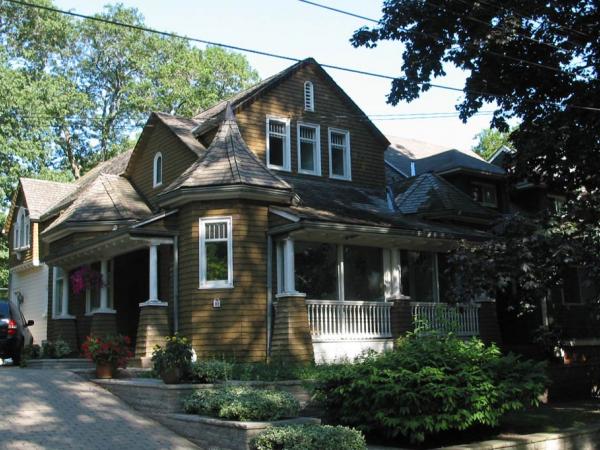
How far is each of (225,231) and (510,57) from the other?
7822mm

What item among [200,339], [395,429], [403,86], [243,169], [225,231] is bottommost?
[395,429]

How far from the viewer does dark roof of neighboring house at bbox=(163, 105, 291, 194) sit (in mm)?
15922

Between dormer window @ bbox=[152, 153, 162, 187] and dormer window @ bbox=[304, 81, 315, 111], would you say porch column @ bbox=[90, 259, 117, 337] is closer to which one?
dormer window @ bbox=[152, 153, 162, 187]

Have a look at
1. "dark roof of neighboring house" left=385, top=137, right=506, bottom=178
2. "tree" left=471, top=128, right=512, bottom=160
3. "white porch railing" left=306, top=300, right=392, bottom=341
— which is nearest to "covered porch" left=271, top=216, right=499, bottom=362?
"white porch railing" left=306, top=300, right=392, bottom=341

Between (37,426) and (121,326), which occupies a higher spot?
(121,326)

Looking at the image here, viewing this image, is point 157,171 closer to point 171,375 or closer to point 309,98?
point 309,98

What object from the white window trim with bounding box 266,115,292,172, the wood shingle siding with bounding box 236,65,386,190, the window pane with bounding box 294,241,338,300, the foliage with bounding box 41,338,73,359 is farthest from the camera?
the white window trim with bounding box 266,115,292,172

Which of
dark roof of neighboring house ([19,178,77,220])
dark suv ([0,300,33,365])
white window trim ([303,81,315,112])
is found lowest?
dark suv ([0,300,33,365])

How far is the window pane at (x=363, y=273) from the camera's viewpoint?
1788 centimetres

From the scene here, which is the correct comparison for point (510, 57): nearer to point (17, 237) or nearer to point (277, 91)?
point (277, 91)

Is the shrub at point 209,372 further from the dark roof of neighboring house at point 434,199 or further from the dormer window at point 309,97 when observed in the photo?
the dormer window at point 309,97

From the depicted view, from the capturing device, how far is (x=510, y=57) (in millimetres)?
15844

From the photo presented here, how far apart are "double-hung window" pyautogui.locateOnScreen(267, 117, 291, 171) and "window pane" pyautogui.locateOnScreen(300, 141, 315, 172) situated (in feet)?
2.18

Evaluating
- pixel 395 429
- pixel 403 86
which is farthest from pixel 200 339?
pixel 403 86
